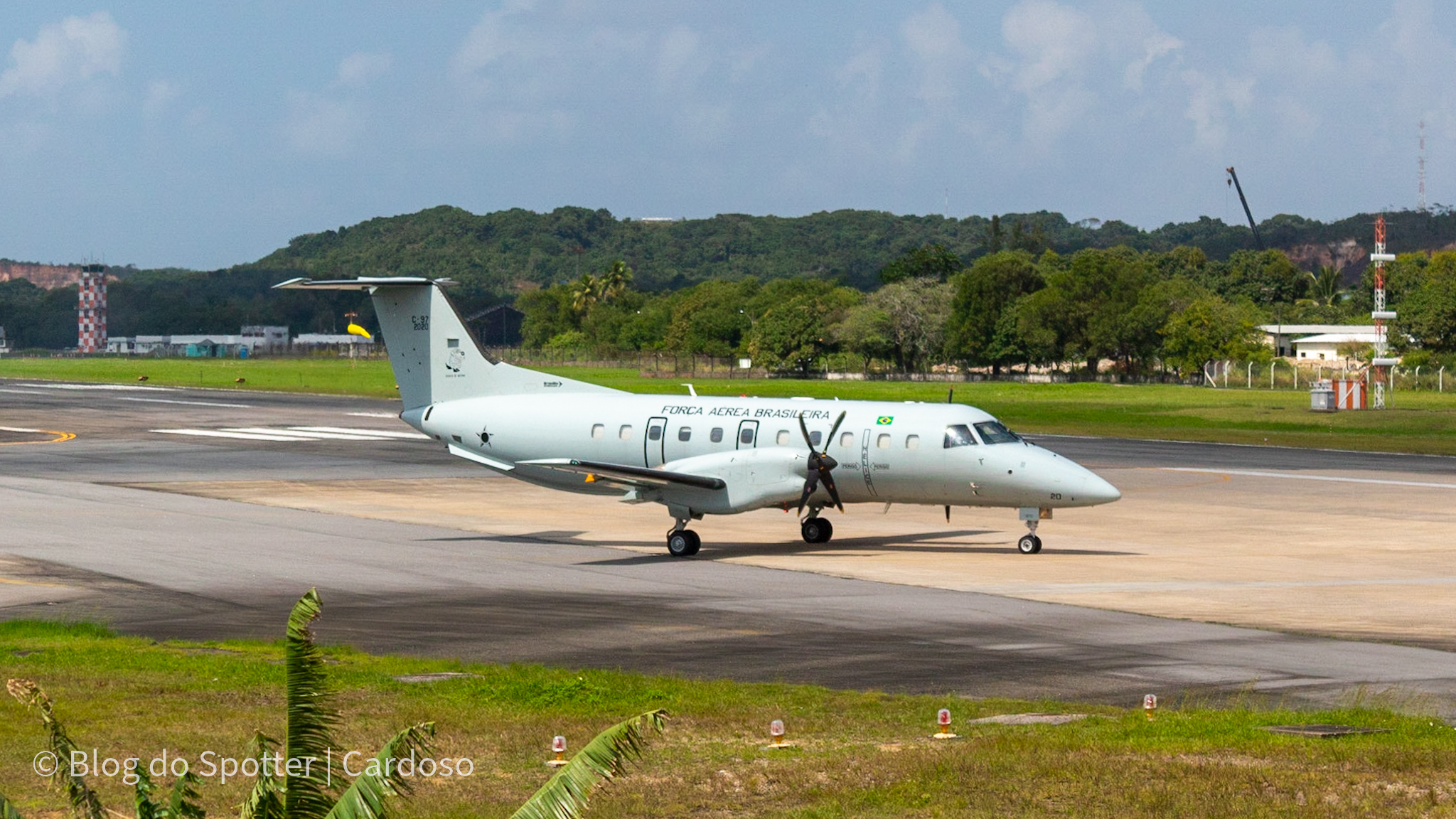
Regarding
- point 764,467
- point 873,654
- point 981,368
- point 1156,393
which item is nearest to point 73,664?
point 873,654

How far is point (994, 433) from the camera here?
108 ft

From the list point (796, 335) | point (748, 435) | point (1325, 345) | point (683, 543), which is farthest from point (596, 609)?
point (1325, 345)

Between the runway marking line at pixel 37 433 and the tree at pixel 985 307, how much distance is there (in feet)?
296

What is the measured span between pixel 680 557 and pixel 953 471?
6.08 metres

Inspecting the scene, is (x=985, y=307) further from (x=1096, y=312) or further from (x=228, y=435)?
(x=228, y=435)

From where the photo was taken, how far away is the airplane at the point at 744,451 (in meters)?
32.2

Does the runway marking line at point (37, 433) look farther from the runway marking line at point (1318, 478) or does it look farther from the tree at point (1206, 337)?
the tree at point (1206, 337)

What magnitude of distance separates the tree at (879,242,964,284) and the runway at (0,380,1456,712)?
140 metres

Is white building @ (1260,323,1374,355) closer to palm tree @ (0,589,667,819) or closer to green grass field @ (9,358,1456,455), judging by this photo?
green grass field @ (9,358,1456,455)

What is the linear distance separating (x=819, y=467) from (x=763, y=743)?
1753cm

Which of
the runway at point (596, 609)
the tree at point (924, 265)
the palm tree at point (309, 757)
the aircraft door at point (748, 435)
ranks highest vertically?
the tree at point (924, 265)

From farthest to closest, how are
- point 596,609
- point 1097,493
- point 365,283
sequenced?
point 365,283
point 1097,493
point 596,609

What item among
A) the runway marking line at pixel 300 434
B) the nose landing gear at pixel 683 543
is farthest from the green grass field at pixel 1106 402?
the nose landing gear at pixel 683 543

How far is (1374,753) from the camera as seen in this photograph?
45.2 feet
